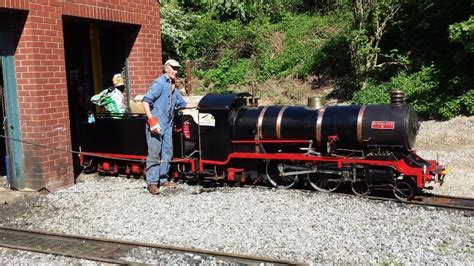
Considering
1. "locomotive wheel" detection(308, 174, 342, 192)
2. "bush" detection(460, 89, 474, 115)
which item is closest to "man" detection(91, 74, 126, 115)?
"locomotive wheel" detection(308, 174, 342, 192)

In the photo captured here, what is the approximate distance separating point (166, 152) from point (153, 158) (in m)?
0.24

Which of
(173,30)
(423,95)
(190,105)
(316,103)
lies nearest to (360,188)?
(316,103)

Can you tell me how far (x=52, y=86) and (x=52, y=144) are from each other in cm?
97

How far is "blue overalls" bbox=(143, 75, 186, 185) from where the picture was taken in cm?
816

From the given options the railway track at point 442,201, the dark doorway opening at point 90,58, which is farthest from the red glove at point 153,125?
the dark doorway opening at point 90,58

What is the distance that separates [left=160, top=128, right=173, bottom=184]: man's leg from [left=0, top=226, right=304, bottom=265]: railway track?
8.23ft

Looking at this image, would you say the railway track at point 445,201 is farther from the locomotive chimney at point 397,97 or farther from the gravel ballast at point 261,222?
the locomotive chimney at point 397,97

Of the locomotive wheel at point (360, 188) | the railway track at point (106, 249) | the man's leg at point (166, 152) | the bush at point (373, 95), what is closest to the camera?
the railway track at point (106, 249)

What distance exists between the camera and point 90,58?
1131cm

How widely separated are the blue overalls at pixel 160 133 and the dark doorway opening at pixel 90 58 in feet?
10.2

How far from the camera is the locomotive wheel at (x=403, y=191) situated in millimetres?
7066

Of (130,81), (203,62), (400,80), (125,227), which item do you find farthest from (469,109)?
(203,62)

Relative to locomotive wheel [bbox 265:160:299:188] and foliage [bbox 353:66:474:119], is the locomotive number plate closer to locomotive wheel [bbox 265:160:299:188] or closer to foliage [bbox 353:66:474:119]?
locomotive wheel [bbox 265:160:299:188]

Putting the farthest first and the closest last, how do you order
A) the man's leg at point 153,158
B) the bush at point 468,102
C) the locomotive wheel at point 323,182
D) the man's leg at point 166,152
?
the bush at point 468,102 < the man's leg at point 166,152 < the man's leg at point 153,158 < the locomotive wheel at point 323,182
